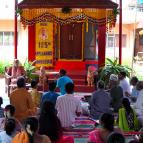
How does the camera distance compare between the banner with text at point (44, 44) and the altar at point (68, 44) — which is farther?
the banner with text at point (44, 44)

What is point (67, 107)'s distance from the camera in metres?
7.44

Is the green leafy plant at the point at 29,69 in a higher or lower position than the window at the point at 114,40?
lower

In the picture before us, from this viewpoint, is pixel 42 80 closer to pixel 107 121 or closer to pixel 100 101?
pixel 100 101

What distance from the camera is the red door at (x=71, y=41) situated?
1495cm

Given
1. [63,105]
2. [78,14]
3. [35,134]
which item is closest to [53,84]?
[63,105]

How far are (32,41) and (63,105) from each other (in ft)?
24.8

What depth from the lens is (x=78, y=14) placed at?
13195 millimetres

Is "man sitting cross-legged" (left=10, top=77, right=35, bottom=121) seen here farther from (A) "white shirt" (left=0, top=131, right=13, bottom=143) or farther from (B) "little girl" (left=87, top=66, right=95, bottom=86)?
(B) "little girl" (left=87, top=66, right=95, bottom=86)

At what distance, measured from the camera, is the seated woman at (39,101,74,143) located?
211 inches

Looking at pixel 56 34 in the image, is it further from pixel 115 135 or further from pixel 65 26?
pixel 115 135

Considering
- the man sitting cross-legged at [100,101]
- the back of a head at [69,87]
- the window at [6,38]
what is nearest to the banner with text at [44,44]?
the man sitting cross-legged at [100,101]

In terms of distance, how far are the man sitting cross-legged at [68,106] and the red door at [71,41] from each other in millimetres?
7434

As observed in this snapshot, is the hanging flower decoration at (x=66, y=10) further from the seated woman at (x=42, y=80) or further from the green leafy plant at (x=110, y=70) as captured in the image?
the green leafy plant at (x=110, y=70)

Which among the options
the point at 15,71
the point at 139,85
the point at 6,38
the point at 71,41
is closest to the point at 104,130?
the point at 139,85
